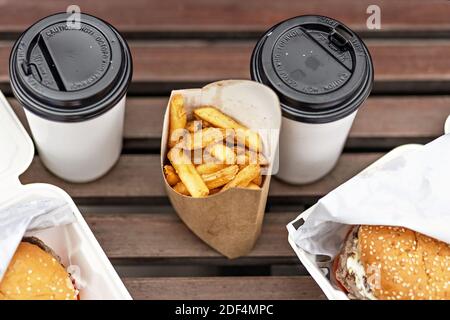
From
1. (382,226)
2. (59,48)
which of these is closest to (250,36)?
(59,48)

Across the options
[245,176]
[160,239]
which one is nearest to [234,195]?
[245,176]

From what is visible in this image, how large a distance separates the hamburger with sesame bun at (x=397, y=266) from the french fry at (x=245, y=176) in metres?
0.23

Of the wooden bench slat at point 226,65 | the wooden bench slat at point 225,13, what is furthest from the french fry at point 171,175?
the wooden bench slat at point 225,13

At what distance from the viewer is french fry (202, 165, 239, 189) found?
137 cm

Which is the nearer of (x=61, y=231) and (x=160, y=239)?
(x=61, y=231)

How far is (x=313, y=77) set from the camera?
1.39m

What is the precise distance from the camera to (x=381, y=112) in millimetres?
1657

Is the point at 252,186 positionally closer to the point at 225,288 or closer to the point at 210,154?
the point at 210,154

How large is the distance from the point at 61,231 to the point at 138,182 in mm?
239

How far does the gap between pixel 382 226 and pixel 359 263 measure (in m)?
0.08

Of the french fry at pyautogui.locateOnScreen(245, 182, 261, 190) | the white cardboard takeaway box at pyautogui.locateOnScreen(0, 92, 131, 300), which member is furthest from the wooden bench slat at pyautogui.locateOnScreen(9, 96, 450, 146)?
the french fry at pyautogui.locateOnScreen(245, 182, 261, 190)

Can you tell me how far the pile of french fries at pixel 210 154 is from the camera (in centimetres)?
136

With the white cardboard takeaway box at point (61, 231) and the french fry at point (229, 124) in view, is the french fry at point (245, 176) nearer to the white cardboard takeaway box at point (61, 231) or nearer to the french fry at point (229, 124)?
the french fry at point (229, 124)
